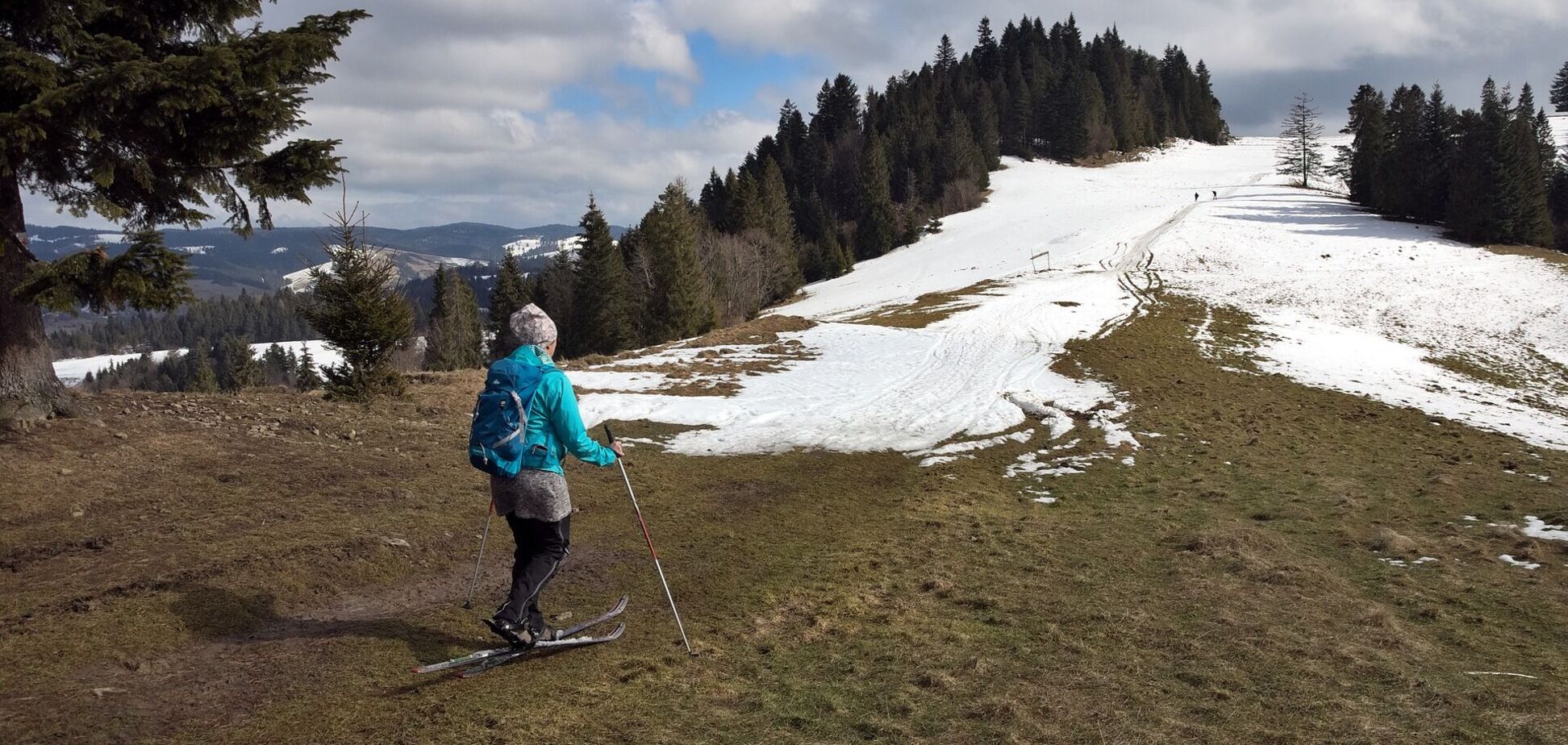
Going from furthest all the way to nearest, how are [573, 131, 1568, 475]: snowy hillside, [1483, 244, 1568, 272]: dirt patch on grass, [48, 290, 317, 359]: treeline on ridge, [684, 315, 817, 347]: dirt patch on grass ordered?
[48, 290, 317, 359]: treeline on ridge < [1483, 244, 1568, 272]: dirt patch on grass < [684, 315, 817, 347]: dirt patch on grass < [573, 131, 1568, 475]: snowy hillside

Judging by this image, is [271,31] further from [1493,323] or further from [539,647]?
[1493,323]

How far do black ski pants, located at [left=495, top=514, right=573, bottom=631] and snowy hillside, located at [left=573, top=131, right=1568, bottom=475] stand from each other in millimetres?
9186

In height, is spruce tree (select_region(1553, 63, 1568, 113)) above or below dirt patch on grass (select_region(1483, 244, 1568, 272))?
above

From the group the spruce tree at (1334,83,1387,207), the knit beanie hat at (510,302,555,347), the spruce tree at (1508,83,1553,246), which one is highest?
the spruce tree at (1334,83,1387,207)

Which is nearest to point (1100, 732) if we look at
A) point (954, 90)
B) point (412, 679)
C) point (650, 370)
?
point (412, 679)

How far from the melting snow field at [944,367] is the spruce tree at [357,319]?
177 inches

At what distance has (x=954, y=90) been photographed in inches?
4857

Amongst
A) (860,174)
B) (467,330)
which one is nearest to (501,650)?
(467,330)

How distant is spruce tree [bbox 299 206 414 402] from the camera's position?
16.9 meters

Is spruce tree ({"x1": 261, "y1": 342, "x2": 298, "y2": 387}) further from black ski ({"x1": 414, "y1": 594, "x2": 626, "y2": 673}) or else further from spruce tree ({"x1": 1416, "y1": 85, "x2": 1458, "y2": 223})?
spruce tree ({"x1": 1416, "y1": 85, "x2": 1458, "y2": 223})

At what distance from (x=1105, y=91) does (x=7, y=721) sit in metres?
144

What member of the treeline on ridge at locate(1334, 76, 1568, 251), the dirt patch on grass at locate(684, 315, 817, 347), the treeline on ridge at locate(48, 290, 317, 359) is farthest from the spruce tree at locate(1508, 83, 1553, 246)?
the treeline on ridge at locate(48, 290, 317, 359)

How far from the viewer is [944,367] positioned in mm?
25562

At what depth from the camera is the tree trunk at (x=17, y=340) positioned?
413 inches
